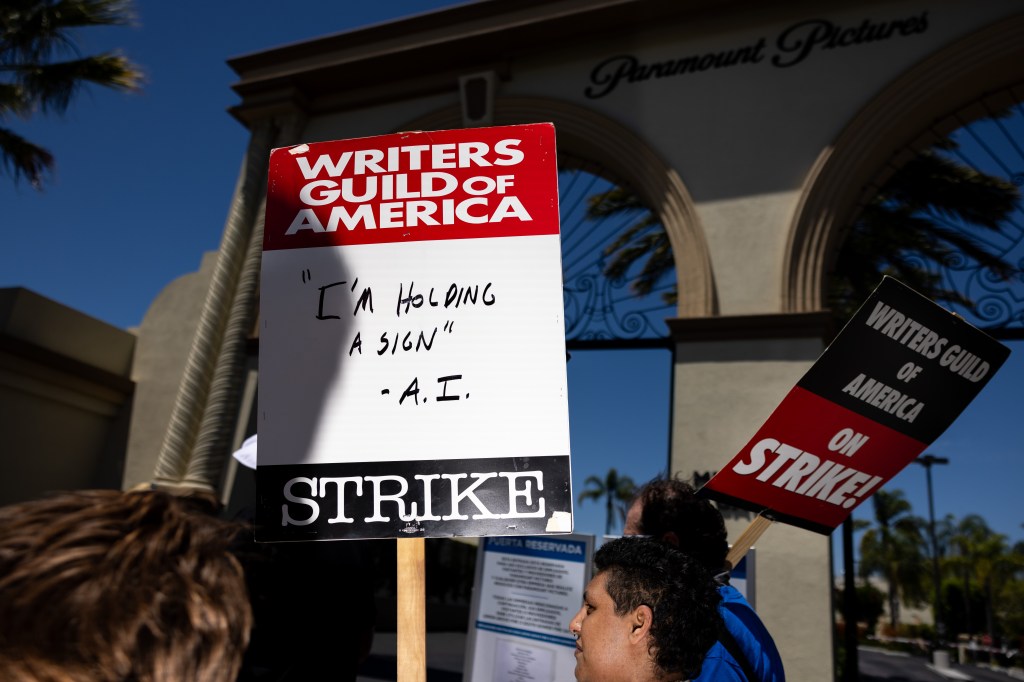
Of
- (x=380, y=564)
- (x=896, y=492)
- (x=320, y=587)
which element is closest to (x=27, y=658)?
(x=320, y=587)

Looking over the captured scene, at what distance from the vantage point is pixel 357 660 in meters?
2.16

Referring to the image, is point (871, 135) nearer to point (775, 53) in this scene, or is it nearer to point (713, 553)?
point (775, 53)

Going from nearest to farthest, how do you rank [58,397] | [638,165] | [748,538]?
[748,538] → [638,165] → [58,397]

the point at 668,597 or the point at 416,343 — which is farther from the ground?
the point at 416,343

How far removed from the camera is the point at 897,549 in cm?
6769

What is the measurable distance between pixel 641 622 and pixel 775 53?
7234 millimetres

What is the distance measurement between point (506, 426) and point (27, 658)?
1.19 metres

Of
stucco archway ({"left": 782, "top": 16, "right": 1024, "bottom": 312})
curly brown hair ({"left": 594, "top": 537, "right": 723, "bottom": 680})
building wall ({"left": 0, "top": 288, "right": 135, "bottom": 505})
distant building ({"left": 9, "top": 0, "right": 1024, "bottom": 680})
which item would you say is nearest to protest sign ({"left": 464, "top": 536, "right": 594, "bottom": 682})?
distant building ({"left": 9, "top": 0, "right": 1024, "bottom": 680})

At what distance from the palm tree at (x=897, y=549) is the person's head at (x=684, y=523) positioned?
6920cm

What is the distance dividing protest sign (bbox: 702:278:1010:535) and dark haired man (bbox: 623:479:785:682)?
0.37 ft

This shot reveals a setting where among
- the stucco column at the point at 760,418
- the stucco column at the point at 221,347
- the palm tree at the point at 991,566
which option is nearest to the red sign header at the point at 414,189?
the stucco column at the point at 760,418

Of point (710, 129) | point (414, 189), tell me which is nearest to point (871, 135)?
point (710, 129)

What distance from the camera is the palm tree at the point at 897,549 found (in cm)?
6450

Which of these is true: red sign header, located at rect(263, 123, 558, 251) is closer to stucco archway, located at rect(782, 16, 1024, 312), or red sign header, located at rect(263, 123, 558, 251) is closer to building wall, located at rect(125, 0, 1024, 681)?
building wall, located at rect(125, 0, 1024, 681)
